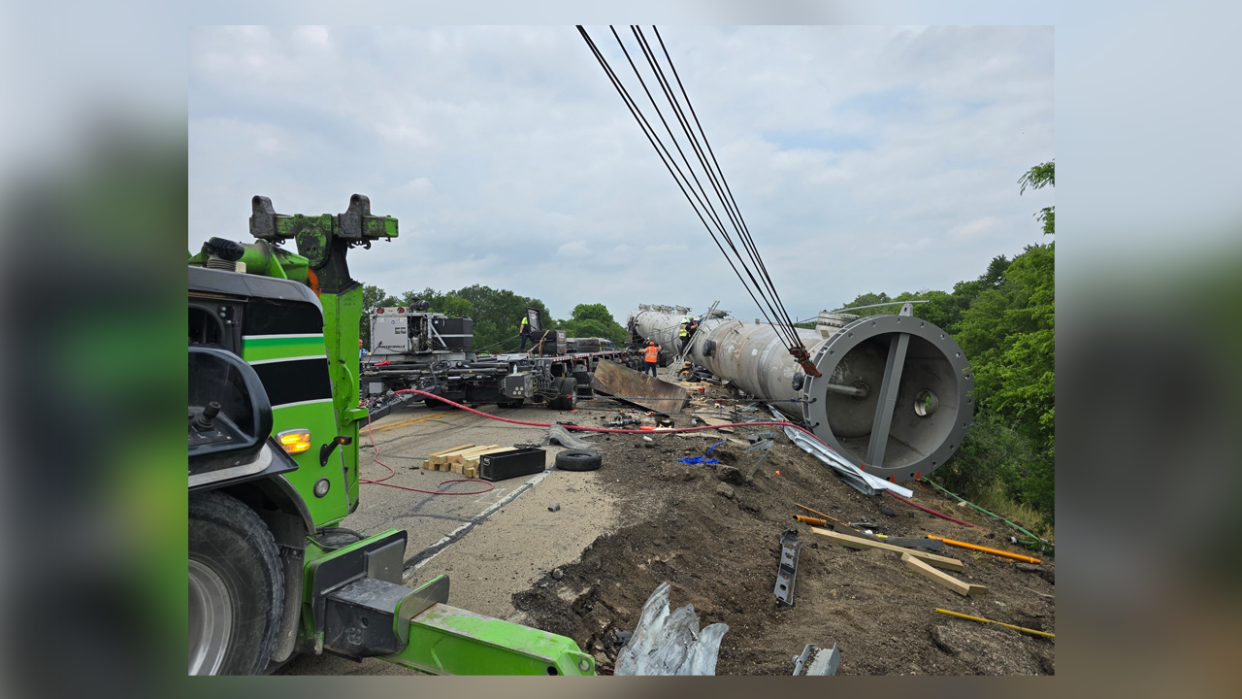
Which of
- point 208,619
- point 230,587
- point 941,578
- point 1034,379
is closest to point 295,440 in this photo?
point 230,587

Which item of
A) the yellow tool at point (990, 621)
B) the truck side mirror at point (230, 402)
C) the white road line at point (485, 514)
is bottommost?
the yellow tool at point (990, 621)

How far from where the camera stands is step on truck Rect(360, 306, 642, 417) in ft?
40.6

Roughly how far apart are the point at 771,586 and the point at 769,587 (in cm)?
4

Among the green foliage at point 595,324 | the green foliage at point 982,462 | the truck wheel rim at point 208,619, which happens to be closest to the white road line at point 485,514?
the truck wheel rim at point 208,619

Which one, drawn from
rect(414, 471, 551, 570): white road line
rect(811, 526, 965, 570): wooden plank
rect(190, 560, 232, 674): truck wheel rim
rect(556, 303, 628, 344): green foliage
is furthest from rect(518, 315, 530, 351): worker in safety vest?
rect(556, 303, 628, 344): green foliage

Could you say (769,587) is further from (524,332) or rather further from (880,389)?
(524,332)

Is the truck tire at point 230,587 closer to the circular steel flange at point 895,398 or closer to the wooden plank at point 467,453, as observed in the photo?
the wooden plank at point 467,453

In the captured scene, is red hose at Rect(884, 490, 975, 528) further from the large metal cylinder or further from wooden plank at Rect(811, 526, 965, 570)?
wooden plank at Rect(811, 526, 965, 570)

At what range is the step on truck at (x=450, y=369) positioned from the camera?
12.4 meters

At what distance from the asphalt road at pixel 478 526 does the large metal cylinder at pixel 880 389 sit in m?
4.29
